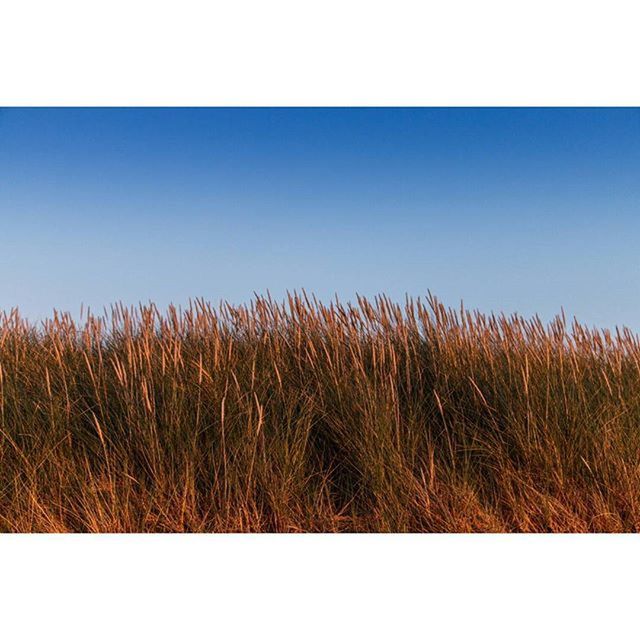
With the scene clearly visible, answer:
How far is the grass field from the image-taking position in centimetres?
243

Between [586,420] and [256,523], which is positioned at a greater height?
[586,420]

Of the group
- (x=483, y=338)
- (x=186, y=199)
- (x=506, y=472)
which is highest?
(x=186, y=199)

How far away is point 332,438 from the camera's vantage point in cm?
259

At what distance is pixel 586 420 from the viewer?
8.62ft

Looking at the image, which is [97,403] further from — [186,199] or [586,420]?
[586,420]

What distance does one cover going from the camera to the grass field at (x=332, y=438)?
243cm

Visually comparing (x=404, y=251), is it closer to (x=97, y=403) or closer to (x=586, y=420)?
(x=586, y=420)
